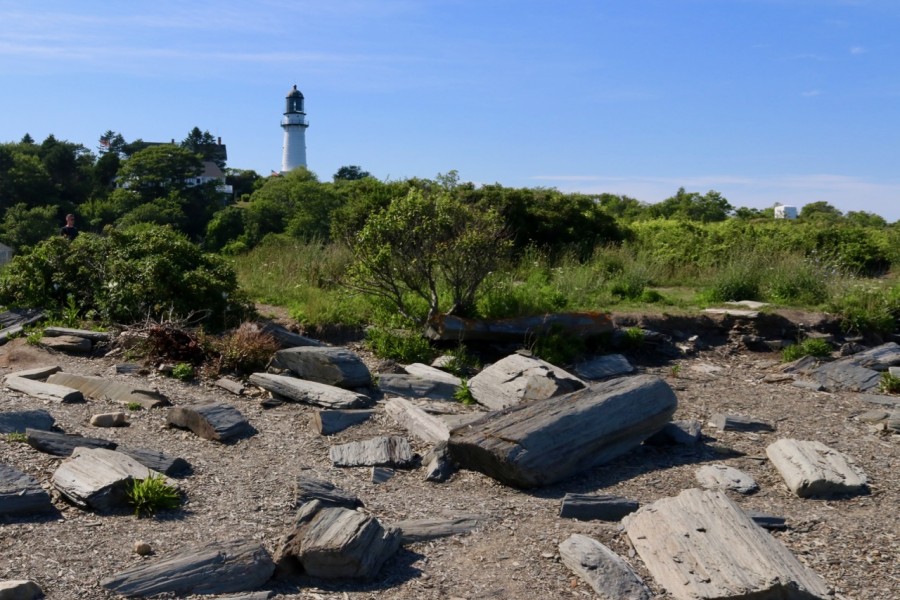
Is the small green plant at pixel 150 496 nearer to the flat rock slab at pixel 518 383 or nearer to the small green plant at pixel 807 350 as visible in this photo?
the flat rock slab at pixel 518 383

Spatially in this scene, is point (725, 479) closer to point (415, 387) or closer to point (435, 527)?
point (435, 527)

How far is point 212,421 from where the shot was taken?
22.1ft

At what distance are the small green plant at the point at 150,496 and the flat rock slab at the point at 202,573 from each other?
26.7 inches

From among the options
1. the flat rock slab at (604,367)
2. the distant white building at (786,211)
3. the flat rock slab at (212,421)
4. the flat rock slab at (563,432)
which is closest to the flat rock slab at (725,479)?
the flat rock slab at (563,432)

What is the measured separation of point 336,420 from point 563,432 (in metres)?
2.10

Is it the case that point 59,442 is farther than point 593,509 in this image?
Yes

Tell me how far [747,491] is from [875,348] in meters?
5.67

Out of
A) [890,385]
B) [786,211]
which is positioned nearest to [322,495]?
[890,385]

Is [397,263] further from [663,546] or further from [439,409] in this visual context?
[663,546]

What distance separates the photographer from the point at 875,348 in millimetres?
10531

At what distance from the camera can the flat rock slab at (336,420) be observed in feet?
23.2

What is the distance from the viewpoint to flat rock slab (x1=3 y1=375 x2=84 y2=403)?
296 inches

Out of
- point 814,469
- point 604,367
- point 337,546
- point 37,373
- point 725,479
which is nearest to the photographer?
point 337,546

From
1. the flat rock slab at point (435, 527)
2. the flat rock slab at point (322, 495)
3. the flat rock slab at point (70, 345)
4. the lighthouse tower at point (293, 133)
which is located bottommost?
the flat rock slab at point (435, 527)
